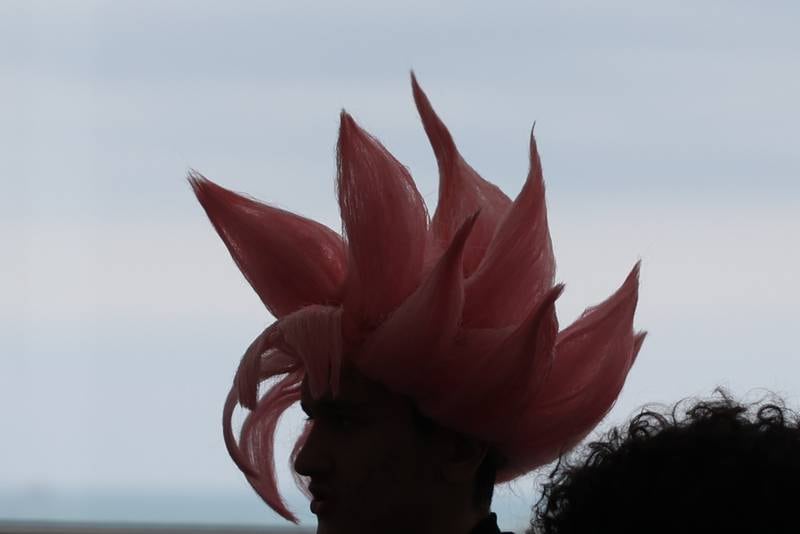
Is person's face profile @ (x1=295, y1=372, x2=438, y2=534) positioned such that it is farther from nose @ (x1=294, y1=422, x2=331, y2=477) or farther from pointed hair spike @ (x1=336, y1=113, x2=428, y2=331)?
pointed hair spike @ (x1=336, y1=113, x2=428, y2=331)

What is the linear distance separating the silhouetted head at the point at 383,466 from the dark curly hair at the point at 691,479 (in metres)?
0.55

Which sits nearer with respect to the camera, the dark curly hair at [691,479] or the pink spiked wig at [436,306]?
the dark curly hair at [691,479]

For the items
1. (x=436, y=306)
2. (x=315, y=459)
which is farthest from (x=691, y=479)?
(x=315, y=459)

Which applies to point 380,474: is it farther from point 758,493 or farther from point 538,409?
point 758,493

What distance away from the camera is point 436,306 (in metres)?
1.99

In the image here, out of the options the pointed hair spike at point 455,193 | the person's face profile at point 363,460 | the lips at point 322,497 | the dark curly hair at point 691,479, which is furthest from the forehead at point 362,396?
the dark curly hair at point 691,479

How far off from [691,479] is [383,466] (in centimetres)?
75

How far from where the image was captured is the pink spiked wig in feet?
6.61

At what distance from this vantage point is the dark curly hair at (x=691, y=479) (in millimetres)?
1331

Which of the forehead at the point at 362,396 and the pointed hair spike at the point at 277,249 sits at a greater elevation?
the pointed hair spike at the point at 277,249

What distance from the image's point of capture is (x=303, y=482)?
240 cm

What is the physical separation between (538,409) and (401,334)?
0.81 feet

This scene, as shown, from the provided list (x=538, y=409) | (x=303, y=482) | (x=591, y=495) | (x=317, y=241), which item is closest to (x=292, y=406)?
(x=303, y=482)

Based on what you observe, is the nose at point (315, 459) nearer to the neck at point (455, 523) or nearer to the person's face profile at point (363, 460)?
the person's face profile at point (363, 460)
